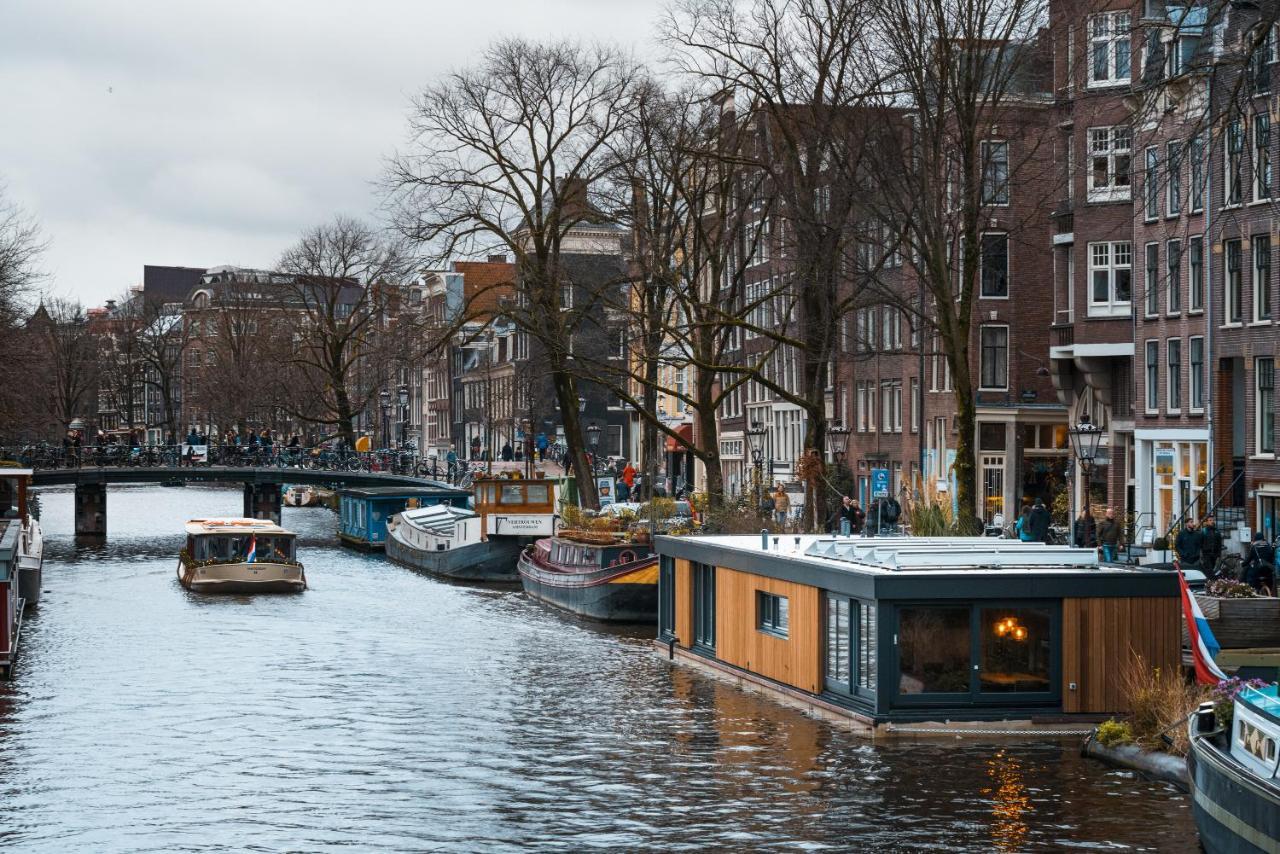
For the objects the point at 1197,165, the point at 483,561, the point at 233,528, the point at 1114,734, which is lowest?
the point at 1114,734

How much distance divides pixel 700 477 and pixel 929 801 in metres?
65.5

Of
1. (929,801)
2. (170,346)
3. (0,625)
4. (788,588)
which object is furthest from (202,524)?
(170,346)

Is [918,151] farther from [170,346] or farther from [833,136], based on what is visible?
[170,346]

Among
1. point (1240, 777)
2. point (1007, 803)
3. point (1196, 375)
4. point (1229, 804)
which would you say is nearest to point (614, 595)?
point (1196, 375)

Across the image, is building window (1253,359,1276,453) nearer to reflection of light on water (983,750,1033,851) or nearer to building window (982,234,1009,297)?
building window (982,234,1009,297)

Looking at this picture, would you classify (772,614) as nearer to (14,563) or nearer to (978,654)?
(978,654)

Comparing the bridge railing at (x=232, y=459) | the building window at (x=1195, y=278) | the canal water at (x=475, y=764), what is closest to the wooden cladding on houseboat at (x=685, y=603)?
the canal water at (x=475, y=764)

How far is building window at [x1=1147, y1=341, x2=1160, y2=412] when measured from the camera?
50.0 m

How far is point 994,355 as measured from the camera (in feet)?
204

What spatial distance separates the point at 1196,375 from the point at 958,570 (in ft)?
72.6

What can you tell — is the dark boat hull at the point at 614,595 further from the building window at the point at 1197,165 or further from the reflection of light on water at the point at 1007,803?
the reflection of light on water at the point at 1007,803

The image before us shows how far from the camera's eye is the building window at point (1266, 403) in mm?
44375

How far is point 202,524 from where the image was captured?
62375 millimetres

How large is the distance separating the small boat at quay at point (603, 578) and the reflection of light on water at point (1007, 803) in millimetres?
21823
